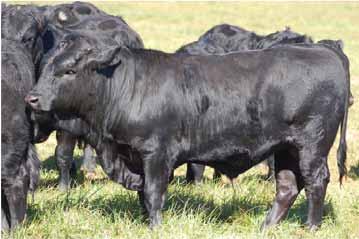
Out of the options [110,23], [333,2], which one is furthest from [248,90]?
[333,2]

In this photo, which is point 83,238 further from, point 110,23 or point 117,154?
point 110,23

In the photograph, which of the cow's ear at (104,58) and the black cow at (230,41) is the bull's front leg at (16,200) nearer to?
the cow's ear at (104,58)

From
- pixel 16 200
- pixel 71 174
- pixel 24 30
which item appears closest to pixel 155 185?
pixel 16 200

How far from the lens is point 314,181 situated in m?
6.08

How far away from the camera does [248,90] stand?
19.1 feet

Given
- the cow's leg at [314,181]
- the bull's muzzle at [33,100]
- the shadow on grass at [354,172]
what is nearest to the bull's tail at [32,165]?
the bull's muzzle at [33,100]

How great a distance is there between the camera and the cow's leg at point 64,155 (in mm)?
8086

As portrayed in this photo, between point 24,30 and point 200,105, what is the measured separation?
68.5 inches

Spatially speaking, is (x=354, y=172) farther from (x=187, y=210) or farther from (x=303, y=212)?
(x=187, y=210)

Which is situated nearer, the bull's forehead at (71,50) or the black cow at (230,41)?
the bull's forehead at (71,50)

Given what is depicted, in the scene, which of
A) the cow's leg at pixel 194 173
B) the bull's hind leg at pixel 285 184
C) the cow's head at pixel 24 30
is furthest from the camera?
the cow's leg at pixel 194 173

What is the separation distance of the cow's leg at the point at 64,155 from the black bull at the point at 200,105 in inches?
84.8

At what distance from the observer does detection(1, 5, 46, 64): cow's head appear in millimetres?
6191

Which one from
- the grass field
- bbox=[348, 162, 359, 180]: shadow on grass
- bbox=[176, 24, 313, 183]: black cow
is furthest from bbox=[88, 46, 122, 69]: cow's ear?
bbox=[348, 162, 359, 180]: shadow on grass
